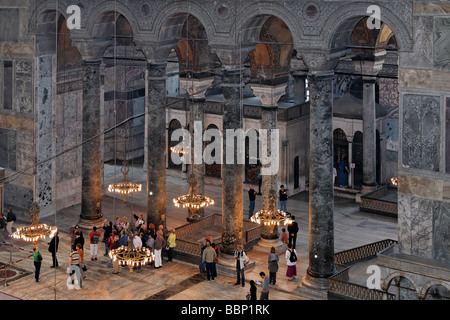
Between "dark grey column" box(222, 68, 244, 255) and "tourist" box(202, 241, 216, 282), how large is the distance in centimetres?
74

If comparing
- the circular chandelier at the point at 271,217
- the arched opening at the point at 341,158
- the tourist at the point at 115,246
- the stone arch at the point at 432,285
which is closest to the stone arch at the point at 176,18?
the circular chandelier at the point at 271,217

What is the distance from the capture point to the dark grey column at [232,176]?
2028 cm

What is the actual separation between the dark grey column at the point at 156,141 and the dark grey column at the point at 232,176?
7.08 ft

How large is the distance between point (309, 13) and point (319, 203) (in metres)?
3.96

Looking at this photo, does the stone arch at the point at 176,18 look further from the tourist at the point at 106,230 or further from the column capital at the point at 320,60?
the tourist at the point at 106,230

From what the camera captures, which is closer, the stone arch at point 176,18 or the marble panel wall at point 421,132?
the marble panel wall at point 421,132

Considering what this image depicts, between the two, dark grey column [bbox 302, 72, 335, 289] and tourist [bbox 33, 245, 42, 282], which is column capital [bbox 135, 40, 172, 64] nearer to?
dark grey column [bbox 302, 72, 335, 289]

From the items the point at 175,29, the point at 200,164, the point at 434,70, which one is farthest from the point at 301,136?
the point at 434,70

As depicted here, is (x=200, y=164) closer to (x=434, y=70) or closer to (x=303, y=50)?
(x=303, y=50)

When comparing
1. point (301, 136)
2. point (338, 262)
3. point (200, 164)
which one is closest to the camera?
point (338, 262)

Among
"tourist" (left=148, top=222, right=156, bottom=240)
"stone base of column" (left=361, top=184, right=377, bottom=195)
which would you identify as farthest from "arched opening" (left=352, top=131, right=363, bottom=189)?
"tourist" (left=148, top=222, right=156, bottom=240)

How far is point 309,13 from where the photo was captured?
18.5 m

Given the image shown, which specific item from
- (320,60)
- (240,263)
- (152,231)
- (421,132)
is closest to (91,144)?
(152,231)

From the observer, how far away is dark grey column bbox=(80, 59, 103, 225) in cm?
2323
